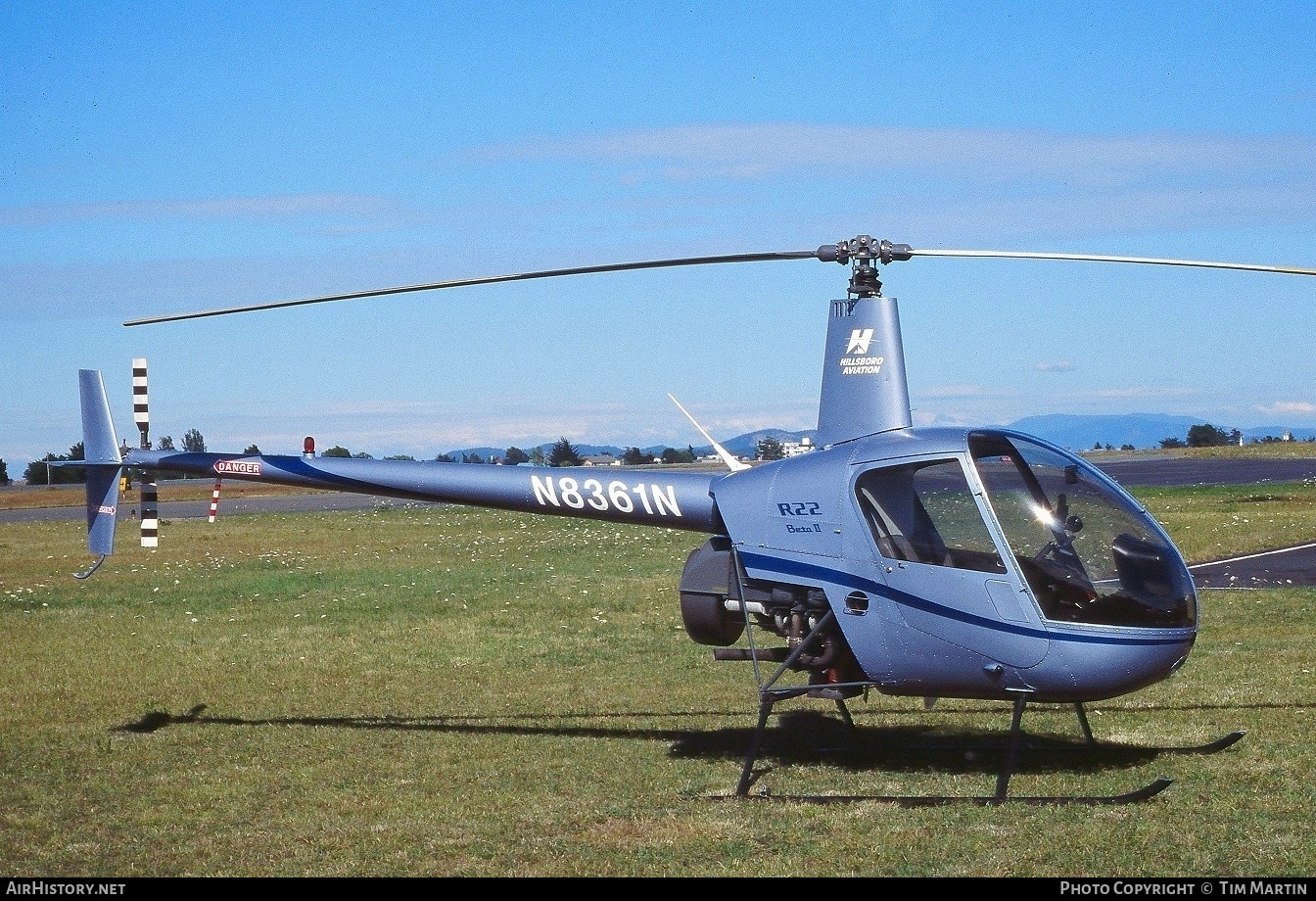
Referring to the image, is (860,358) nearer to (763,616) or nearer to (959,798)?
(763,616)

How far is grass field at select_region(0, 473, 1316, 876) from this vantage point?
7.46 m

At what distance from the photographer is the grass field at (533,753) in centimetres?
746

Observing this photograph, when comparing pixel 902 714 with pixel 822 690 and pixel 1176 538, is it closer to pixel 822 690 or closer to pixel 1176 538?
pixel 822 690

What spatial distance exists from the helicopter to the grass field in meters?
0.57

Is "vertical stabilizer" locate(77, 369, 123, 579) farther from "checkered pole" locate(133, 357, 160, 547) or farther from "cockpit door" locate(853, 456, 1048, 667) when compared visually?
"cockpit door" locate(853, 456, 1048, 667)

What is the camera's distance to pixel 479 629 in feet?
53.7

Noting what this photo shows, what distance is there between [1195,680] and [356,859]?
8.26 metres

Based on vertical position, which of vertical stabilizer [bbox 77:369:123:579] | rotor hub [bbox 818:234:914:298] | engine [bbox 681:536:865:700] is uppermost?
rotor hub [bbox 818:234:914:298]

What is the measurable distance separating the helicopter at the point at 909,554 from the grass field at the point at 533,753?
0.57 m

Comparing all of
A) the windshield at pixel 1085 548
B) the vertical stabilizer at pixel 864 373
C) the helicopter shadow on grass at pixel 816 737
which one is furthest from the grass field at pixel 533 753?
the vertical stabilizer at pixel 864 373

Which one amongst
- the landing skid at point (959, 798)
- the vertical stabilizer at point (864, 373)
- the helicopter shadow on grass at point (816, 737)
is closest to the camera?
the landing skid at point (959, 798)

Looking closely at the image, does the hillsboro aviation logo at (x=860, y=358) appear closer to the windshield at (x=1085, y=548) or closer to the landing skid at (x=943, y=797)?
the windshield at (x=1085, y=548)

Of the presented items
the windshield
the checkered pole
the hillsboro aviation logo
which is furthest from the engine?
the checkered pole
